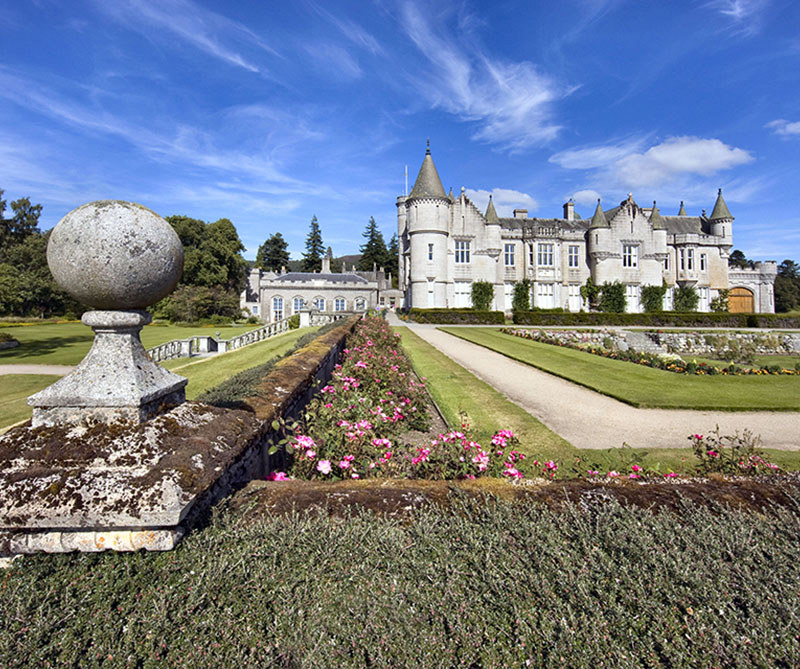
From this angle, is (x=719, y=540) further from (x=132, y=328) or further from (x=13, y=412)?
(x=13, y=412)

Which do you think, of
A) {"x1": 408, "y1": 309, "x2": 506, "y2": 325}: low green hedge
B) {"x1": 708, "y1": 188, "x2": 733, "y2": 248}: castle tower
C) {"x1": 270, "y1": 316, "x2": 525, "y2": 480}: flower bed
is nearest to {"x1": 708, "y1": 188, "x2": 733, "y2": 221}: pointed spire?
{"x1": 708, "y1": 188, "x2": 733, "y2": 248}: castle tower

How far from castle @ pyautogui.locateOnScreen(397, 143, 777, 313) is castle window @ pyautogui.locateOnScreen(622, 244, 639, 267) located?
0.10m

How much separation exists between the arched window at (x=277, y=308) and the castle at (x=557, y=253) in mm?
13949

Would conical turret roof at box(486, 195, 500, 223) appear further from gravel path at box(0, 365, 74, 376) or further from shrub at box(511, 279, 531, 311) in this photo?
gravel path at box(0, 365, 74, 376)

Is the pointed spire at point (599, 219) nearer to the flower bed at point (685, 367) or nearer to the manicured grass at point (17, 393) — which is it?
the flower bed at point (685, 367)

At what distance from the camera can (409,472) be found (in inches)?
147

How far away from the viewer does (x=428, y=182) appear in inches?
1489

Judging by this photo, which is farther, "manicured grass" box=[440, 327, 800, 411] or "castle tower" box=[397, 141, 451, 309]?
"castle tower" box=[397, 141, 451, 309]

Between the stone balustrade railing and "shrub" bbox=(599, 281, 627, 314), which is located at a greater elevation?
"shrub" bbox=(599, 281, 627, 314)

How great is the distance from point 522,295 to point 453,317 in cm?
1015

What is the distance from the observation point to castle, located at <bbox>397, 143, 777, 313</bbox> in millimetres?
38312

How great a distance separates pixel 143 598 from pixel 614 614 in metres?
1.94

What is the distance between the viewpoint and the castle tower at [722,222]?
149 ft

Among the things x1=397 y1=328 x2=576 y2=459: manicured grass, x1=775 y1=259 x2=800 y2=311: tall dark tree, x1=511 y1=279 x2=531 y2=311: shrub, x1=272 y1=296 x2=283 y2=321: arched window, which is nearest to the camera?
x1=397 y1=328 x2=576 y2=459: manicured grass
